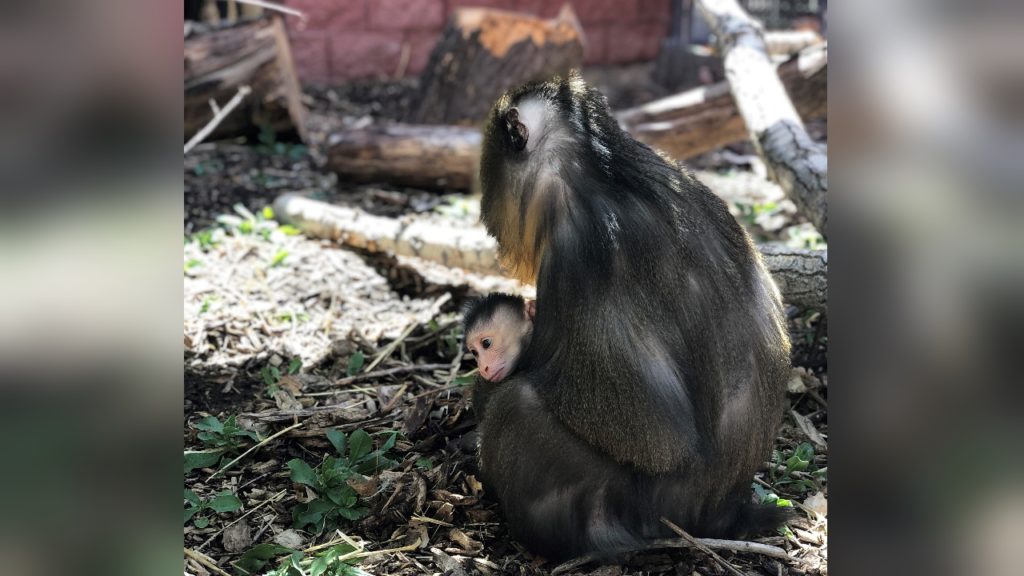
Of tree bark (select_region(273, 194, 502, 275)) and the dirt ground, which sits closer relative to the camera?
the dirt ground

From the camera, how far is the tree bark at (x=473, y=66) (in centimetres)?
899

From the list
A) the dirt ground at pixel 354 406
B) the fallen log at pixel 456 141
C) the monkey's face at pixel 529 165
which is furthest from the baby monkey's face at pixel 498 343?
the fallen log at pixel 456 141

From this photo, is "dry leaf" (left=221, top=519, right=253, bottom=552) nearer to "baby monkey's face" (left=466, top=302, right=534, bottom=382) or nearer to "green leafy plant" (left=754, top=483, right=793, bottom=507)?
"baby monkey's face" (left=466, top=302, right=534, bottom=382)

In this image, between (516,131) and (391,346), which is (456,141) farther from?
(516,131)

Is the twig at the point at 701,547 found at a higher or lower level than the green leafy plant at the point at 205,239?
lower

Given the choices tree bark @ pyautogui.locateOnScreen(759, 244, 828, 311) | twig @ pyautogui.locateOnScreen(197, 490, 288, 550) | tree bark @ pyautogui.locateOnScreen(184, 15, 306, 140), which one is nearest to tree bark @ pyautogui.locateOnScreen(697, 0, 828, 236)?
tree bark @ pyautogui.locateOnScreen(759, 244, 828, 311)

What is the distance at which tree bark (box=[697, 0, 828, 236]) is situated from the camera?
5.31 m

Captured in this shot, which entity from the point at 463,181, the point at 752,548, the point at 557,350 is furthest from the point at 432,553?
the point at 463,181

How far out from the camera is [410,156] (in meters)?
8.06

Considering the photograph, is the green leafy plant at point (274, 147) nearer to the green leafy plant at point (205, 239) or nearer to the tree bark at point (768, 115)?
the green leafy plant at point (205, 239)

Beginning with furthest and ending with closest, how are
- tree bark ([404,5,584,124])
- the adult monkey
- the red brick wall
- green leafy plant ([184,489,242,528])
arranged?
the red brick wall → tree bark ([404,5,584,124]) → green leafy plant ([184,489,242,528]) → the adult monkey

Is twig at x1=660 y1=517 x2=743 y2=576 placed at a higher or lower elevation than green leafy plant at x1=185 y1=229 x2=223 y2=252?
lower

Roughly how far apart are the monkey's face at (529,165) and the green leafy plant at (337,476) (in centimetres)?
110

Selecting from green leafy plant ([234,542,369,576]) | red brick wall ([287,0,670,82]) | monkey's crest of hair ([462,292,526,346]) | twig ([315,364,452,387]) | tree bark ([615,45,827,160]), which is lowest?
green leafy plant ([234,542,369,576])
